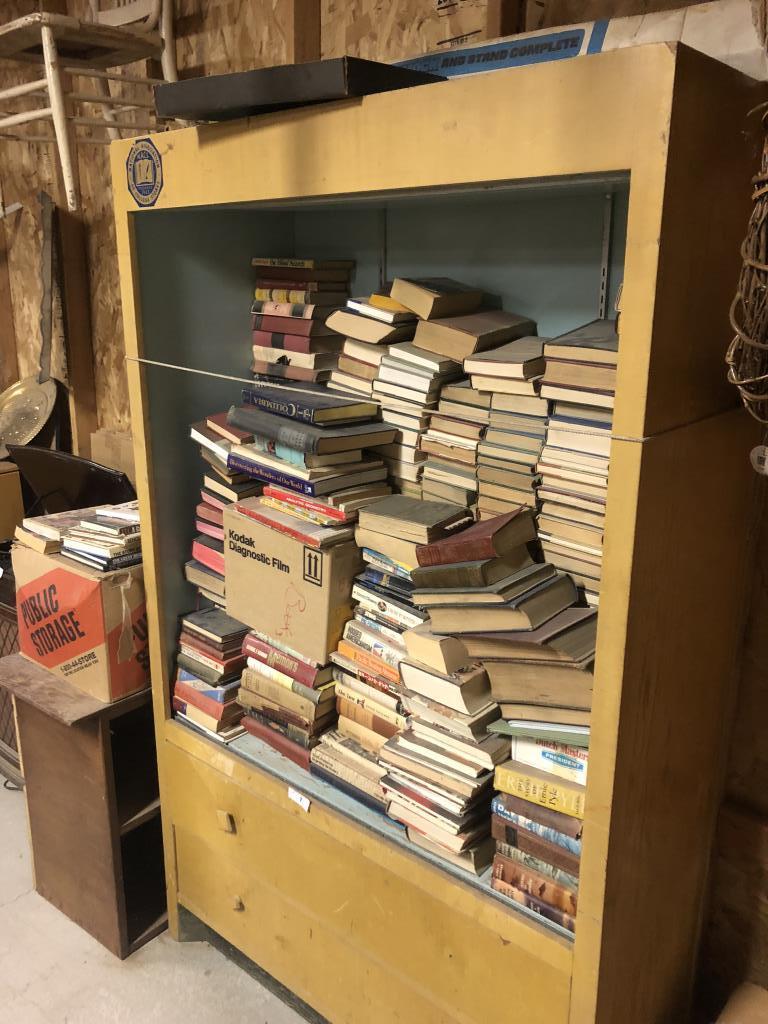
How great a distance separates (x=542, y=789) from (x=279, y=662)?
25.6 inches

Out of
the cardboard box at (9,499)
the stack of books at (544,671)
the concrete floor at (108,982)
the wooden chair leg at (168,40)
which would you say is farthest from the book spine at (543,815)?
the cardboard box at (9,499)

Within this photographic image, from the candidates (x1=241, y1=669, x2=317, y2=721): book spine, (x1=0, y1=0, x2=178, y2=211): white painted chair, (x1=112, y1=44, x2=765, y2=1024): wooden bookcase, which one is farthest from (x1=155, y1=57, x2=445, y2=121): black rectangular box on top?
(x1=241, y1=669, x2=317, y2=721): book spine

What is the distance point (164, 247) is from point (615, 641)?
124 cm

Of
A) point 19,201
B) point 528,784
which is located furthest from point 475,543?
point 19,201

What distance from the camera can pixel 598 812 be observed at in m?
1.16

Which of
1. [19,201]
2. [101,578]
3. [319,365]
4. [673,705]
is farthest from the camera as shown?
[19,201]

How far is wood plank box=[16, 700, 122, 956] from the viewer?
1.96 m

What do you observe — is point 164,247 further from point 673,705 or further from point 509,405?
point 673,705

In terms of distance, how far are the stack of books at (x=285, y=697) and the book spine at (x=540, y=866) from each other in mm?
479

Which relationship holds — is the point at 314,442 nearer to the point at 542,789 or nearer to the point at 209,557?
the point at 209,557

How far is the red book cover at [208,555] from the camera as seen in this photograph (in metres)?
1.82

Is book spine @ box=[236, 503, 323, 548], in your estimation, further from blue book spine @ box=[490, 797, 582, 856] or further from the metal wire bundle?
the metal wire bundle

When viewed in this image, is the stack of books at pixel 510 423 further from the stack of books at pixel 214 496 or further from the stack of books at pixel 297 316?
the stack of books at pixel 214 496

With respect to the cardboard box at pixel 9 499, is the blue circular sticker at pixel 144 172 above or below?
above
